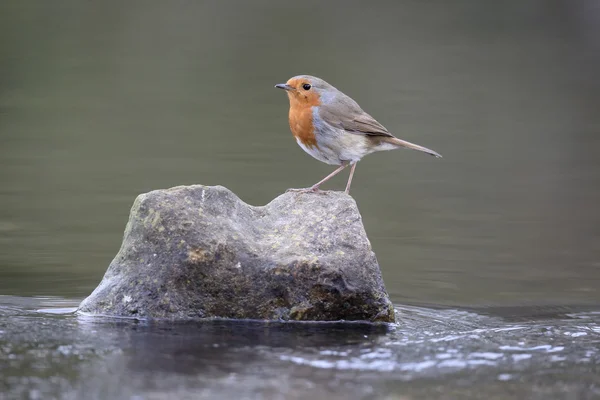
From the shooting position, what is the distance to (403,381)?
4801mm

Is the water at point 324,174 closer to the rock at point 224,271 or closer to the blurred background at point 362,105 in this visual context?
the blurred background at point 362,105

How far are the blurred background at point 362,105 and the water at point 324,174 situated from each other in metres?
0.05

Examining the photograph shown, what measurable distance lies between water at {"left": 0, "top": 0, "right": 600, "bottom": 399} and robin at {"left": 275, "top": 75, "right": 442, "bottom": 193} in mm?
1168

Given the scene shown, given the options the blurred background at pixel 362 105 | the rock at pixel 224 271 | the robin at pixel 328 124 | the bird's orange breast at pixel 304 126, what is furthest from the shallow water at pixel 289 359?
the bird's orange breast at pixel 304 126

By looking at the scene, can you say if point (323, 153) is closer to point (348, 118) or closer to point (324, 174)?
point (348, 118)

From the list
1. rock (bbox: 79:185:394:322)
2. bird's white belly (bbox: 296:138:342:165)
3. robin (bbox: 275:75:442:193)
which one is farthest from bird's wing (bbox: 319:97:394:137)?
rock (bbox: 79:185:394:322)

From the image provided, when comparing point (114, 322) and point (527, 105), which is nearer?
point (114, 322)

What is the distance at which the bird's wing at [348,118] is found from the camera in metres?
7.23

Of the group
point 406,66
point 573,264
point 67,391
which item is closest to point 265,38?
point 406,66

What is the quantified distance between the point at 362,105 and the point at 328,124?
855 cm

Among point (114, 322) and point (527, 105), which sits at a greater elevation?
point (527, 105)

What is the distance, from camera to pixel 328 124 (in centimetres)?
721

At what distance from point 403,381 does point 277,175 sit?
6717mm

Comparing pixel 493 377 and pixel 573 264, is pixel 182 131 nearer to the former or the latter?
pixel 573 264
